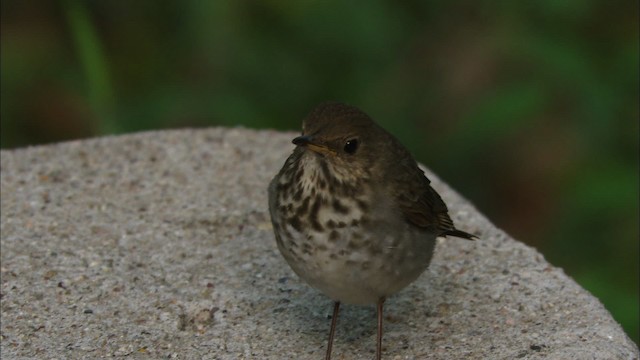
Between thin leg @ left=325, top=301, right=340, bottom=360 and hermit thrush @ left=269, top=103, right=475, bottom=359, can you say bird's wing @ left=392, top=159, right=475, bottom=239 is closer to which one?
hermit thrush @ left=269, top=103, right=475, bottom=359

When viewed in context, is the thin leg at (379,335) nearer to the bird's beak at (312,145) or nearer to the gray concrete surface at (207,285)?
the gray concrete surface at (207,285)

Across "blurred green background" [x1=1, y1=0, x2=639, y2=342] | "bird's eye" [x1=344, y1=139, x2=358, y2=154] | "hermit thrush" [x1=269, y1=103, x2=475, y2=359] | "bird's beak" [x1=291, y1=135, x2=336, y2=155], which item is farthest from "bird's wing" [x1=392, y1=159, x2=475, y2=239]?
"blurred green background" [x1=1, y1=0, x2=639, y2=342]

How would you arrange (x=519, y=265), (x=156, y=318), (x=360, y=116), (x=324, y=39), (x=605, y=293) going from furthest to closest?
1. (x=324, y=39)
2. (x=605, y=293)
3. (x=519, y=265)
4. (x=156, y=318)
5. (x=360, y=116)

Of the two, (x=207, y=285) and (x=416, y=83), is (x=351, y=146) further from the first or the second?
(x=416, y=83)

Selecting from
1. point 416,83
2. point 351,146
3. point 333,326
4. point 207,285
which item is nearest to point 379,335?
point 333,326

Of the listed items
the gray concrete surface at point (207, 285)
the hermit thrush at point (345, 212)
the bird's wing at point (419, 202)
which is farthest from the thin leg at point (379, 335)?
the bird's wing at point (419, 202)

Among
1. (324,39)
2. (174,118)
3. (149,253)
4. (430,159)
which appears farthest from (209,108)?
(149,253)

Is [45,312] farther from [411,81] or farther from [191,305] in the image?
[411,81]
